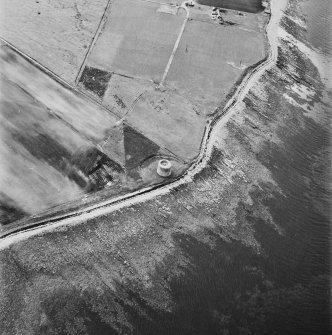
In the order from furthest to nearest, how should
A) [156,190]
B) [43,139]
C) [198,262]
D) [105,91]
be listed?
[105,91] → [43,139] → [156,190] → [198,262]

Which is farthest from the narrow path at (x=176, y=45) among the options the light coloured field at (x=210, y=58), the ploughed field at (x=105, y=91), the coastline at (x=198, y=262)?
the coastline at (x=198, y=262)

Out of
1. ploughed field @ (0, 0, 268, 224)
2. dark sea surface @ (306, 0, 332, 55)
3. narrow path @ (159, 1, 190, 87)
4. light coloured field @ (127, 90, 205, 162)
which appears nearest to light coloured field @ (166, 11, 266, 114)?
ploughed field @ (0, 0, 268, 224)

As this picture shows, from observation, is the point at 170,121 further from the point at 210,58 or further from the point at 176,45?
the point at 176,45

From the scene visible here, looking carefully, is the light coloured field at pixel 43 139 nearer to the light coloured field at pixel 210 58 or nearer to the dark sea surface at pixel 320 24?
the light coloured field at pixel 210 58

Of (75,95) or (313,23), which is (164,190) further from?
(313,23)

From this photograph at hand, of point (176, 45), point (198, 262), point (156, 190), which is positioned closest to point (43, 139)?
point (156, 190)

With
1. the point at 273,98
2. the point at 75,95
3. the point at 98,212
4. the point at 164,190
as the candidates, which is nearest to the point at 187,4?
the point at 273,98

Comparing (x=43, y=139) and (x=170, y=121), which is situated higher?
(x=170, y=121)
